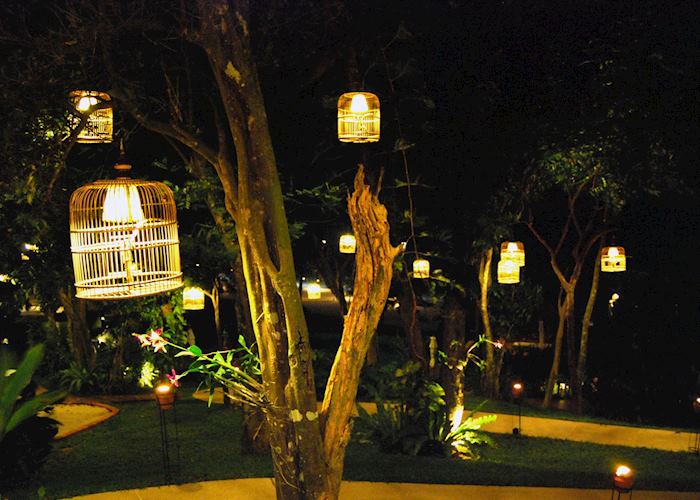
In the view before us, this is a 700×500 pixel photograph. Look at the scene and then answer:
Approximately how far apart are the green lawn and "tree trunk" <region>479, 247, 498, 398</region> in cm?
181

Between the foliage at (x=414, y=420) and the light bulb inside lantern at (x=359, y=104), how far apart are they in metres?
3.45

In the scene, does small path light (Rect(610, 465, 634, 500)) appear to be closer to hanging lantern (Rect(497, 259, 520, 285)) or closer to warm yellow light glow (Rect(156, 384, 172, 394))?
warm yellow light glow (Rect(156, 384, 172, 394))

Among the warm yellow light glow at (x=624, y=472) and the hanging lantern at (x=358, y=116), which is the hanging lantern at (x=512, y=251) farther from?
the warm yellow light glow at (x=624, y=472)

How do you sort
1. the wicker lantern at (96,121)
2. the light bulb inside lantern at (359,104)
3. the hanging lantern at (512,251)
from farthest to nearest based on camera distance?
1. the hanging lantern at (512,251)
2. the light bulb inside lantern at (359,104)
3. the wicker lantern at (96,121)

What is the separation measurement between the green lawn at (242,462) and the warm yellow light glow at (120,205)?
3062 millimetres

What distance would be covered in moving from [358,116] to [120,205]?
108 inches

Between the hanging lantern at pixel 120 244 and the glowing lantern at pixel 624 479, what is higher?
the hanging lantern at pixel 120 244

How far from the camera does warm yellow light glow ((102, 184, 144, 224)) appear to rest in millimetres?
3766

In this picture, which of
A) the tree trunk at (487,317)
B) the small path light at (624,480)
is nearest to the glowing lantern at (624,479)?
the small path light at (624,480)

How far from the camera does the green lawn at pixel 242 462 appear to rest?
6.34 metres

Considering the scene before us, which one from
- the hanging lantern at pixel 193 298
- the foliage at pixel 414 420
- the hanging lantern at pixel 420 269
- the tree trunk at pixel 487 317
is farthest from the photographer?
the tree trunk at pixel 487 317

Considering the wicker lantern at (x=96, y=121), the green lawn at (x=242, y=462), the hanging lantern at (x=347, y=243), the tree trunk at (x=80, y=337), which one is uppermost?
the wicker lantern at (x=96, y=121)

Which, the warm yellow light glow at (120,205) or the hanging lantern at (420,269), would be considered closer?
the warm yellow light glow at (120,205)

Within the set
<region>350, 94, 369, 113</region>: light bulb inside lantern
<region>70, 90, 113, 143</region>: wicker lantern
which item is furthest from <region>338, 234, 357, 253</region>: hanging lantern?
<region>70, 90, 113, 143</region>: wicker lantern
